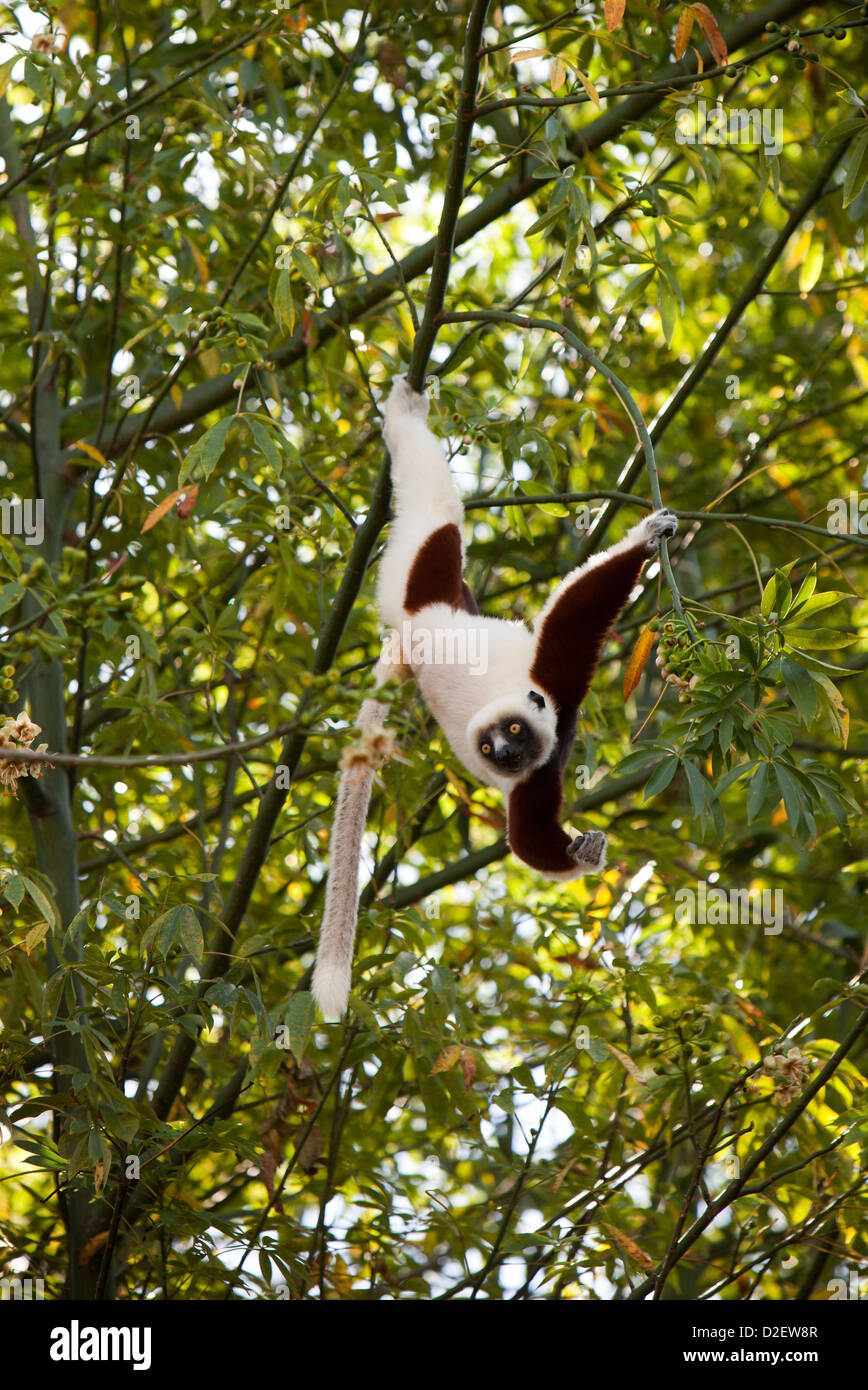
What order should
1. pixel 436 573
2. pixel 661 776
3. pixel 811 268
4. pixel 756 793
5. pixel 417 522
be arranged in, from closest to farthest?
pixel 756 793, pixel 661 776, pixel 436 573, pixel 417 522, pixel 811 268

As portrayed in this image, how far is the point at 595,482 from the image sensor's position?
23.2 ft

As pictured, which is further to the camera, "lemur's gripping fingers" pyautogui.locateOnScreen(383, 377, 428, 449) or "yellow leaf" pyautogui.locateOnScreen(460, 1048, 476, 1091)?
"yellow leaf" pyautogui.locateOnScreen(460, 1048, 476, 1091)

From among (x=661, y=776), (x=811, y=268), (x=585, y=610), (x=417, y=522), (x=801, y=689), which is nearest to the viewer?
(x=801, y=689)

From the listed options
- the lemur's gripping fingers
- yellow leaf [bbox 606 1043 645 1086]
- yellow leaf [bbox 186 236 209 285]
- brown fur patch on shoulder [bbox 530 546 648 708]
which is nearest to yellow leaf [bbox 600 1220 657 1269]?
yellow leaf [bbox 606 1043 645 1086]

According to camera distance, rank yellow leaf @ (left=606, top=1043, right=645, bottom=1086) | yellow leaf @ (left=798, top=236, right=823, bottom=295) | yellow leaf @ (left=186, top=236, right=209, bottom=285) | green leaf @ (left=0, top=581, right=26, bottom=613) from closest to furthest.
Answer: green leaf @ (left=0, top=581, right=26, bottom=613)
yellow leaf @ (left=606, top=1043, right=645, bottom=1086)
yellow leaf @ (left=186, top=236, right=209, bottom=285)
yellow leaf @ (left=798, top=236, right=823, bottom=295)

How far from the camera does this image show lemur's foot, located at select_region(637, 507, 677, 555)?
3.51 m

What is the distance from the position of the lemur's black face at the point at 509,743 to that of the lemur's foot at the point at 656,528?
0.62 meters

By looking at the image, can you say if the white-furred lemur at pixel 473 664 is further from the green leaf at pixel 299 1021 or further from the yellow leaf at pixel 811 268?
the yellow leaf at pixel 811 268

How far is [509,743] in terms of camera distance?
3.74 meters

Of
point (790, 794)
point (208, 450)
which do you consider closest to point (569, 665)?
point (790, 794)

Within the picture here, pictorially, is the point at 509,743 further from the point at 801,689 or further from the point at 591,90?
the point at 591,90

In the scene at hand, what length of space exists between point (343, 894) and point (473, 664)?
828 millimetres

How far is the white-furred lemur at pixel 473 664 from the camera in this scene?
3746 mm

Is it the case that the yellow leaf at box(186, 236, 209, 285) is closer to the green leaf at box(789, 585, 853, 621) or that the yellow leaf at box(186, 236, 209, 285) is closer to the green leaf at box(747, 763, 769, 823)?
the green leaf at box(789, 585, 853, 621)
